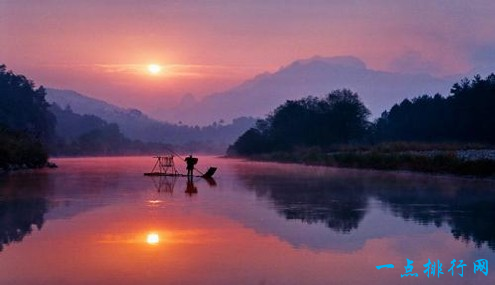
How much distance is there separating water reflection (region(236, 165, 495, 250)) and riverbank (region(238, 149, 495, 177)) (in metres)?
4.26

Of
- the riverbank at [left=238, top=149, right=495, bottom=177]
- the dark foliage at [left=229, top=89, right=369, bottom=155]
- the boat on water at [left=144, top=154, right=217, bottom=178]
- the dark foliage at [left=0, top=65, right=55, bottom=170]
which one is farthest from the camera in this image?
the dark foliage at [left=0, top=65, right=55, bottom=170]

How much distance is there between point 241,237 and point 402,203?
31.9 feet

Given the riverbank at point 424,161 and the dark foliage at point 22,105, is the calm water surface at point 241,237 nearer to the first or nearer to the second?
the riverbank at point 424,161

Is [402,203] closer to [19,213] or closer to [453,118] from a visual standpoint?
[19,213]

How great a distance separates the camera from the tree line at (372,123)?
7462 centimetres

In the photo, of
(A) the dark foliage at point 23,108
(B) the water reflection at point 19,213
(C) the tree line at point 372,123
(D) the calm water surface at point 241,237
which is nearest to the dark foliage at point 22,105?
(A) the dark foliage at point 23,108

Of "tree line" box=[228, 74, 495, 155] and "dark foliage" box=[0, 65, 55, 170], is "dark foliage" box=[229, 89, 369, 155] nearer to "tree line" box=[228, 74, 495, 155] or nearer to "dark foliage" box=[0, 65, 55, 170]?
"tree line" box=[228, 74, 495, 155]

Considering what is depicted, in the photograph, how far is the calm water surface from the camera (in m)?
11.6

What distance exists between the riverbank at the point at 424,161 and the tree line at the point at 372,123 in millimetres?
15261

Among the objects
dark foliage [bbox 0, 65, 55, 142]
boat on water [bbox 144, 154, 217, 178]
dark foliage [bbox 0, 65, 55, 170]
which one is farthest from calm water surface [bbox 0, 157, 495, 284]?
dark foliage [bbox 0, 65, 55, 142]

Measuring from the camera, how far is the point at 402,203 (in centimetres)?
2409

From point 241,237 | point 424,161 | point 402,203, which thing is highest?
point 424,161

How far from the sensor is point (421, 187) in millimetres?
31984

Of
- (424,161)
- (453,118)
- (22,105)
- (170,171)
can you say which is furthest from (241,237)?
(22,105)
